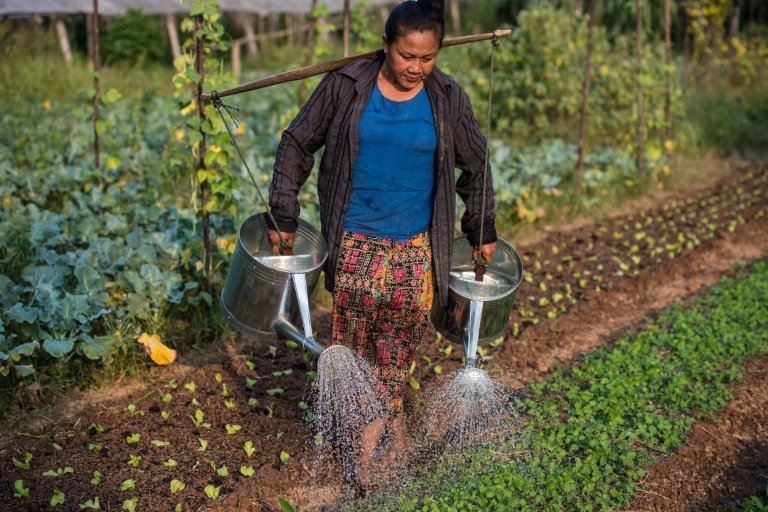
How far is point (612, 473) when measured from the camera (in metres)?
3.22

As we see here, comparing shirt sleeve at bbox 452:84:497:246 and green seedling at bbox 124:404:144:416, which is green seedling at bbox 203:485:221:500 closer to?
green seedling at bbox 124:404:144:416

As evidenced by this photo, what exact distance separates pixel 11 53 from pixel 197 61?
631 centimetres

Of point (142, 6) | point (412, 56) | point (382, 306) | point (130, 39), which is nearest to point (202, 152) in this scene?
point (382, 306)

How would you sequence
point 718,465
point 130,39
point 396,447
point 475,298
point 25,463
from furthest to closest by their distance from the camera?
point 130,39
point 718,465
point 396,447
point 25,463
point 475,298

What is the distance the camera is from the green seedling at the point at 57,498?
2922 mm

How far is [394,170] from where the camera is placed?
2799 millimetres

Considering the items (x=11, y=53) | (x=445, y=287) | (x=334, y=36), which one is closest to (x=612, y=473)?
(x=445, y=287)

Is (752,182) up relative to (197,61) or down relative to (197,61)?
down

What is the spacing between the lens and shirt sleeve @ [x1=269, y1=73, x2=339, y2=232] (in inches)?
111

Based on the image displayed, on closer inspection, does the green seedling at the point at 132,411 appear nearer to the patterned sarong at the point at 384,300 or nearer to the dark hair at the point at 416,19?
the patterned sarong at the point at 384,300

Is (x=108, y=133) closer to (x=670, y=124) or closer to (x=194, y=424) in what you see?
(x=194, y=424)

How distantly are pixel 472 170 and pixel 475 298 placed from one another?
45 centimetres

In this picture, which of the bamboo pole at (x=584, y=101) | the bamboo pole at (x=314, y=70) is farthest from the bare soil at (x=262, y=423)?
the bamboo pole at (x=584, y=101)

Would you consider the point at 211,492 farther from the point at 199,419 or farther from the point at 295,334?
the point at 295,334
